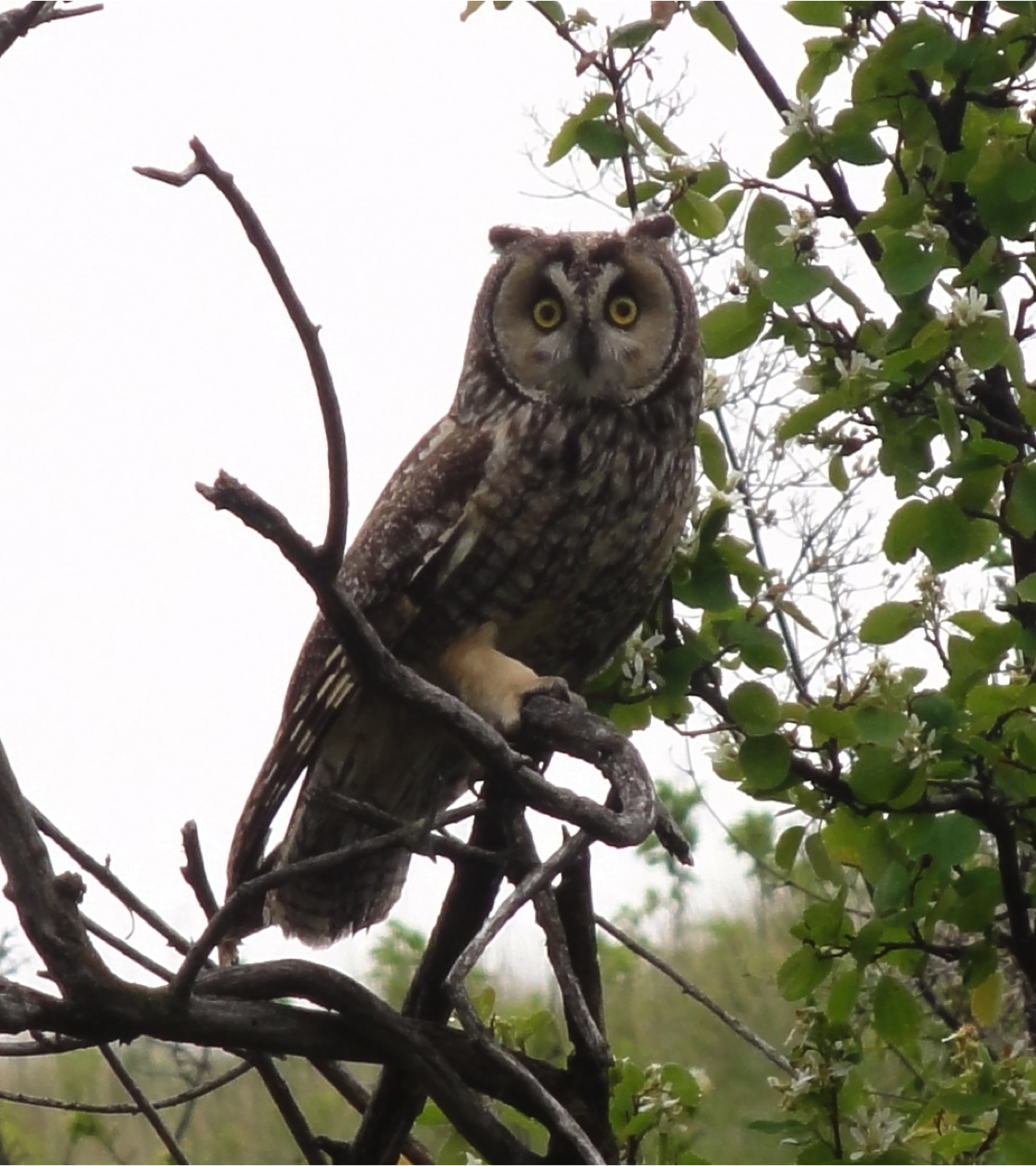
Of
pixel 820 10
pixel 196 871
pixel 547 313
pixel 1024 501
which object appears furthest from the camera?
pixel 547 313

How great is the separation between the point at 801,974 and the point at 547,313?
1107 mm

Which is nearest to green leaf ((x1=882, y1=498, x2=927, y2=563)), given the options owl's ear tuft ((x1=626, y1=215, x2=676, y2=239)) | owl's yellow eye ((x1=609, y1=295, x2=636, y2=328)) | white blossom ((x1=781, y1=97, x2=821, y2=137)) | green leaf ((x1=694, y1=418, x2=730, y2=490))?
green leaf ((x1=694, y1=418, x2=730, y2=490))

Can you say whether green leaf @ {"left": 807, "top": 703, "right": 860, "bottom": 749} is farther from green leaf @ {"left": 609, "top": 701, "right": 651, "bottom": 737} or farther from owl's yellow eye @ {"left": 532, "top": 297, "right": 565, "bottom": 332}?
owl's yellow eye @ {"left": 532, "top": 297, "right": 565, "bottom": 332}

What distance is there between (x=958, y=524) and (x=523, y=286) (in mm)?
894

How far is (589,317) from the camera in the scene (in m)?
2.40

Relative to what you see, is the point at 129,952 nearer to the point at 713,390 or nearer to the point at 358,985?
the point at 358,985

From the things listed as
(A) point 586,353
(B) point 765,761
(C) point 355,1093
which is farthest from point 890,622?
(C) point 355,1093

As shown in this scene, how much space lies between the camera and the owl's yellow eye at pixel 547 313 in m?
2.46

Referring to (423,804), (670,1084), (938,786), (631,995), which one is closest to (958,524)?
(938,786)

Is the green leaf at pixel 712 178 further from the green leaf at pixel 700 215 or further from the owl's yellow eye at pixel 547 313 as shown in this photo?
the owl's yellow eye at pixel 547 313

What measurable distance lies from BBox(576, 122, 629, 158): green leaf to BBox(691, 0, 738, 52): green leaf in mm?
200

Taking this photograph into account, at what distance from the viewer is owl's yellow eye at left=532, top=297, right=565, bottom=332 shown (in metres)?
2.46

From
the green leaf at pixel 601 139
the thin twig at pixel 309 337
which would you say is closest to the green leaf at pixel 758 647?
the green leaf at pixel 601 139

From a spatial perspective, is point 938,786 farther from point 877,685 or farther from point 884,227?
point 884,227
